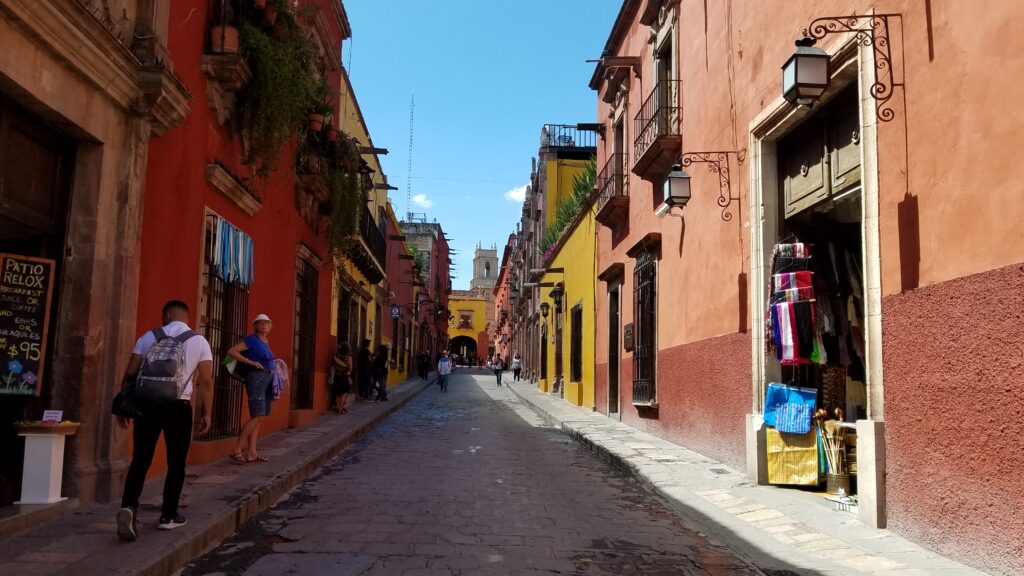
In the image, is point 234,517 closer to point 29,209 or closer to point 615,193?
point 29,209

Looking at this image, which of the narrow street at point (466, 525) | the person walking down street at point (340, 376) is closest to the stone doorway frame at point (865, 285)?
the narrow street at point (466, 525)

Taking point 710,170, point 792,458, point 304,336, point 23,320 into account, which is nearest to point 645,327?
point 710,170

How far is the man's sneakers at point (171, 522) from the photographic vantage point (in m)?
5.11

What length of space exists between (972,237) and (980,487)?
1.47 meters

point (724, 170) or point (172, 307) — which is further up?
point (724, 170)

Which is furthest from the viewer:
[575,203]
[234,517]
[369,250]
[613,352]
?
[575,203]

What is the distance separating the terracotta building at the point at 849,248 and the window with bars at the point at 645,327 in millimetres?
65

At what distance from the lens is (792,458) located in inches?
301

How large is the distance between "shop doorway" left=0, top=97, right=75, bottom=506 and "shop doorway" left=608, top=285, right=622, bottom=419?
11.8 meters

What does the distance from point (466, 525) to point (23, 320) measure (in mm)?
3407

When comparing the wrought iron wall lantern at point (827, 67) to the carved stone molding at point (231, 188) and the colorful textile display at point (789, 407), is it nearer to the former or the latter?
the colorful textile display at point (789, 407)

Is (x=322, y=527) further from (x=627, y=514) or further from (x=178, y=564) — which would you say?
(x=627, y=514)

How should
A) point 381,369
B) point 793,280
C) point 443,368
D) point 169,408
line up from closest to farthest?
1. point 169,408
2. point 793,280
3. point 381,369
4. point 443,368

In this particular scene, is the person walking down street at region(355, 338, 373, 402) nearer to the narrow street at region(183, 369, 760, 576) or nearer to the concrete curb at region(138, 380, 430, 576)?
the narrow street at region(183, 369, 760, 576)
